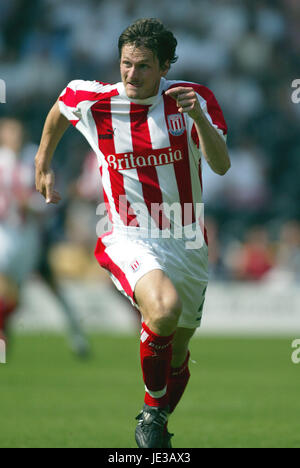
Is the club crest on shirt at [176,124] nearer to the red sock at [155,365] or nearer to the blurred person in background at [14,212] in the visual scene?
the red sock at [155,365]

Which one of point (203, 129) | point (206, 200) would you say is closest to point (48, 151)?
point (203, 129)

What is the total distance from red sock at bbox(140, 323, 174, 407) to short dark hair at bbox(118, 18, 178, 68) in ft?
4.64

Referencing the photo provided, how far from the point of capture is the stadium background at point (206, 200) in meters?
9.25

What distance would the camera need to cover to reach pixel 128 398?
274 inches

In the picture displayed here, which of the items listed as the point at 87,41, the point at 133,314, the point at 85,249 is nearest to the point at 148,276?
the point at 133,314

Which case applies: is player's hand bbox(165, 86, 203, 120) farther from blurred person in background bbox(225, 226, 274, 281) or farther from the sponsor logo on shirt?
blurred person in background bbox(225, 226, 274, 281)

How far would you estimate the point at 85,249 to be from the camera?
46.7 ft

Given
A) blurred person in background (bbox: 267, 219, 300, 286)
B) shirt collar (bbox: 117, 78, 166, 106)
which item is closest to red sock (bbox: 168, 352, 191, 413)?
shirt collar (bbox: 117, 78, 166, 106)

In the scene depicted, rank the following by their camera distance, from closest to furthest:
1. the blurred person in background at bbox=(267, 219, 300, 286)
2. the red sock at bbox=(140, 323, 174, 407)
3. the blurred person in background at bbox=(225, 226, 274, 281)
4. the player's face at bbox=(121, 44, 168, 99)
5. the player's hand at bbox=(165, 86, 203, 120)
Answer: the player's hand at bbox=(165, 86, 203, 120), the red sock at bbox=(140, 323, 174, 407), the player's face at bbox=(121, 44, 168, 99), the blurred person in background at bbox=(267, 219, 300, 286), the blurred person in background at bbox=(225, 226, 274, 281)

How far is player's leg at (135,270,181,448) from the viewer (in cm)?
433

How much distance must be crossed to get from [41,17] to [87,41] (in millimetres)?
1014

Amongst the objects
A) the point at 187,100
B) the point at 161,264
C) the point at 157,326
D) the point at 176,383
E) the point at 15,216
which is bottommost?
the point at 176,383

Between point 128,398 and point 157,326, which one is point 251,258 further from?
point 157,326

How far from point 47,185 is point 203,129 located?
3.32 ft
